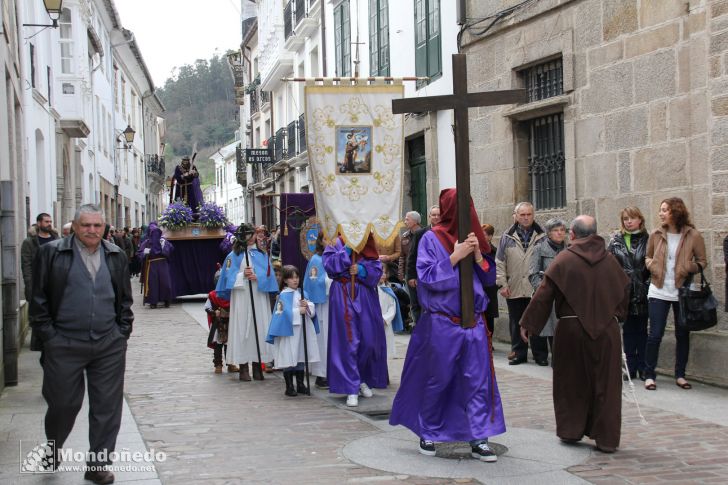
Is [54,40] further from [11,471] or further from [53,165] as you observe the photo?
[11,471]

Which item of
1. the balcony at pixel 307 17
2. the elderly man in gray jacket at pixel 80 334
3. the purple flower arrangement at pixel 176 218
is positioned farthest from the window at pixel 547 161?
the balcony at pixel 307 17

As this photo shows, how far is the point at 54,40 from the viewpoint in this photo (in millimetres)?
22688

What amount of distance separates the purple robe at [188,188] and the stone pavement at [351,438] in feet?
37.4

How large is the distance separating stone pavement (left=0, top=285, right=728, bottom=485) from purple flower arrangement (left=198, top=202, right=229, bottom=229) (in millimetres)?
10283

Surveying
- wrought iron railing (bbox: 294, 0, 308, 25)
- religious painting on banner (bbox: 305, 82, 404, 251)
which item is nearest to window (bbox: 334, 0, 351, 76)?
wrought iron railing (bbox: 294, 0, 308, 25)

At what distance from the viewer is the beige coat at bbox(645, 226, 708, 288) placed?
8656 millimetres

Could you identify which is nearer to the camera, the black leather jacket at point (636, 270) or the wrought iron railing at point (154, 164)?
the black leather jacket at point (636, 270)

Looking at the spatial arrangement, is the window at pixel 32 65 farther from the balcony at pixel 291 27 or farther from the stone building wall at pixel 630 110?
the balcony at pixel 291 27

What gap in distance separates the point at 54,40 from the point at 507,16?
14.0 m

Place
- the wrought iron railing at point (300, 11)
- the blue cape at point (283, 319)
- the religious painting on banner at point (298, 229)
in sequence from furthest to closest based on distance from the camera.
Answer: the wrought iron railing at point (300, 11), the religious painting on banner at point (298, 229), the blue cape at point (283, 319)

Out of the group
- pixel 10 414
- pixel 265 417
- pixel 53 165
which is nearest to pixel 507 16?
pixel 265 417

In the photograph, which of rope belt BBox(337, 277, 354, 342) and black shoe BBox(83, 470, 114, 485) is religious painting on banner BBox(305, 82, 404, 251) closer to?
rope belt BBox(337, 277, 354, 342)

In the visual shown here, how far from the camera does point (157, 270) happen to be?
20.2m

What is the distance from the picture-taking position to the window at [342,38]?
72.5ft
